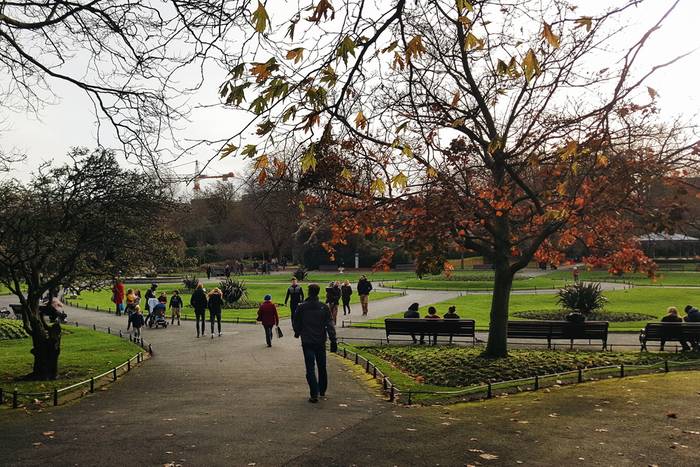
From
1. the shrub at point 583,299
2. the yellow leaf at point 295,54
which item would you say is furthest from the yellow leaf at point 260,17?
the shrub at point 583,299

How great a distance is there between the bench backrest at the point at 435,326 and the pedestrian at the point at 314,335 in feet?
25.9

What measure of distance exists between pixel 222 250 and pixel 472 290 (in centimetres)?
4546

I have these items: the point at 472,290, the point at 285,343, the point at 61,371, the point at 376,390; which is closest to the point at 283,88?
the point at 376,390

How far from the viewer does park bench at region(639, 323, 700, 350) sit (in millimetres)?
15430

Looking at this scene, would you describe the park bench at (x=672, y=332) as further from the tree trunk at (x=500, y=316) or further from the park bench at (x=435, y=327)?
the tree trunk at (x=500, y=316)

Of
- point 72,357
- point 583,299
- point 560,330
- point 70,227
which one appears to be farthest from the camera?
point 583,299

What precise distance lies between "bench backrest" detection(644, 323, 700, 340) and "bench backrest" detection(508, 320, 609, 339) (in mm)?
1090

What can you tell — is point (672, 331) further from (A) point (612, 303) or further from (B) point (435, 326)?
(A) point (612, 303)

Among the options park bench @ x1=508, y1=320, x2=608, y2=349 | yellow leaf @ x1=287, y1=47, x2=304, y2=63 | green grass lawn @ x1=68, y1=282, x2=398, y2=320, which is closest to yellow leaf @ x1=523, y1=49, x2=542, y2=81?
yellow leaf @ x1=287, y1=47, x2=304, y2=63

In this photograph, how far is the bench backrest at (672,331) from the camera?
15422 mm

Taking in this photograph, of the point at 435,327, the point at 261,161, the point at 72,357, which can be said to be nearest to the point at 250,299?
the point at 72,357

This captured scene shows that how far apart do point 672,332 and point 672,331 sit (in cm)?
3

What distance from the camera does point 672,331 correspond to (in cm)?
1559

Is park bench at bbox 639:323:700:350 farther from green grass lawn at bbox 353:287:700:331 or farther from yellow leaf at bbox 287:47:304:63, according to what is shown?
yellow leaf at bbox 287:47:304:63
